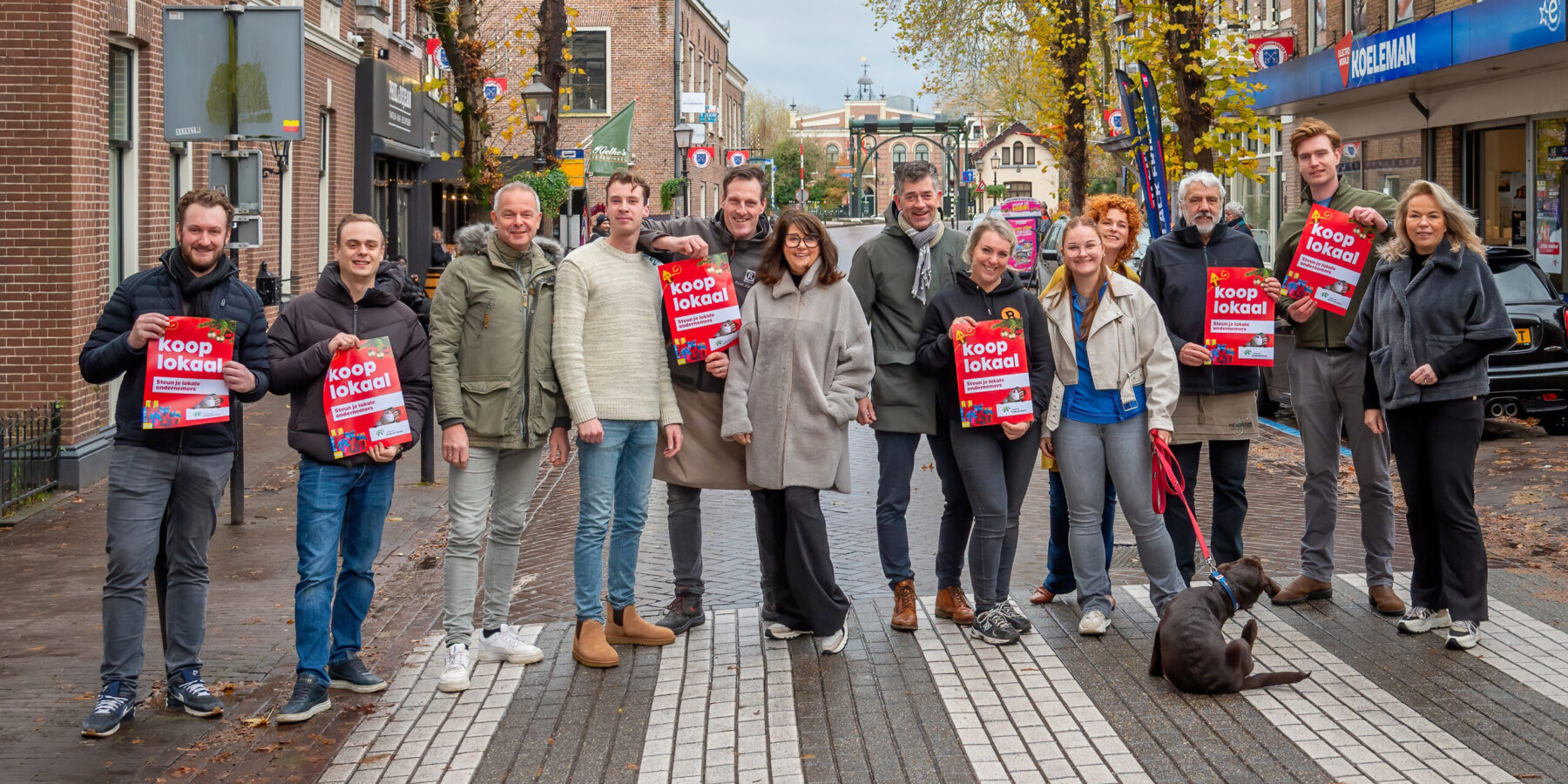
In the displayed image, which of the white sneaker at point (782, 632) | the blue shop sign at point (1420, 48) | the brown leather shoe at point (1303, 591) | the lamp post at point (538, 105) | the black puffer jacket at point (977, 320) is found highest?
the blue shop sign at point (1420, 48)

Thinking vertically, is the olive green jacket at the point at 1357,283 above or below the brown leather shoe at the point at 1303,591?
above

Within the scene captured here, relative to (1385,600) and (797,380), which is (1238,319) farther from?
(797,380)

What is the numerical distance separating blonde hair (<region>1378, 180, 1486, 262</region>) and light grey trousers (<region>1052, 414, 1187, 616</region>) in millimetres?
1315

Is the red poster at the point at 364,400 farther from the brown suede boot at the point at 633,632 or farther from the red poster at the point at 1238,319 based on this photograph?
the red poster at the point at 1238,319

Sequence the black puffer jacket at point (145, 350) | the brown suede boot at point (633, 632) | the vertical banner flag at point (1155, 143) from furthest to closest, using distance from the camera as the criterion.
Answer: the vertical banner flag at point (1155, 143)
the brown suede boot at point (633, 632)
the black puffer jacket at point (145, 350)

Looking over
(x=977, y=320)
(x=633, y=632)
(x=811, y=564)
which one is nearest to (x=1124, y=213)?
(x=977, y=320)

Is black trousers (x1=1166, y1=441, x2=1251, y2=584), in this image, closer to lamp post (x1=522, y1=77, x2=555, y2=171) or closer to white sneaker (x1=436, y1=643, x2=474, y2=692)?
white sneaker (x1=436, y1=643, x2=474, y2=692)

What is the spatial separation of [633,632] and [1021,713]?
1890 millimetres

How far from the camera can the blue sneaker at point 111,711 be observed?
18.2 ft

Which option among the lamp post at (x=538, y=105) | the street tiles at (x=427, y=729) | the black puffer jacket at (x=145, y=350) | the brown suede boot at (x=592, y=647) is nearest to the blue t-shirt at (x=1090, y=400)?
the brown suede boot at (x=592, y=647)

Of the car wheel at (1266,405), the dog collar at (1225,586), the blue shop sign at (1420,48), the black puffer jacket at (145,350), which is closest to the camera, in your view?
the black puffer jacket at (145,350)

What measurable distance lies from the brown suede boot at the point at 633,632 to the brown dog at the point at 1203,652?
2.13m

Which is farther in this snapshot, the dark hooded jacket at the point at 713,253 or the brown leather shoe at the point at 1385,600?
the brown leather shoe at the point at 1385,600

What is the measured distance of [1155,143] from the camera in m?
16.2
